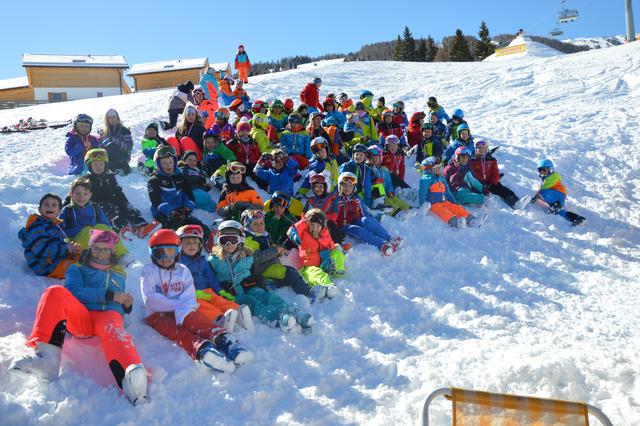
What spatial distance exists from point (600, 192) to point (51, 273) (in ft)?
32.9

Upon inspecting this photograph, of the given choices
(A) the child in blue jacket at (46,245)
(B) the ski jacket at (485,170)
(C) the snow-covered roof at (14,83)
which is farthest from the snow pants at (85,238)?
(C) the snow-covered roof at (14,83)

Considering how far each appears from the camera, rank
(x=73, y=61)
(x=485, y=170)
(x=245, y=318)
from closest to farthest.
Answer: (x=245, y=318)
(x=485, y=170)
(x=73, y=61)

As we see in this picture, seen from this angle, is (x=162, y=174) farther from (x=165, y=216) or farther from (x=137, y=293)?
(x=137, y=293)

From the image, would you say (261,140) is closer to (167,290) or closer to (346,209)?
(346,209)

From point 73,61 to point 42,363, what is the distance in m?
42.1

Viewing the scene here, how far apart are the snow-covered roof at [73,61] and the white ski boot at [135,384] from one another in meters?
40.9

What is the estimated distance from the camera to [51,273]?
4.86m

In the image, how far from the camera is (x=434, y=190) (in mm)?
8133

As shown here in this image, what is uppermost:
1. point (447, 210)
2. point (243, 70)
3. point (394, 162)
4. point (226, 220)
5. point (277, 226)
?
point (243, 70)

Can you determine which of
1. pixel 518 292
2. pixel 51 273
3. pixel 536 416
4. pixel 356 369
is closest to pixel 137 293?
pixel 51 273

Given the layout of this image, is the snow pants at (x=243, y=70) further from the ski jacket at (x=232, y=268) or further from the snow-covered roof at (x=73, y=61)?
the snow-covered roof at (x=73, y=61)

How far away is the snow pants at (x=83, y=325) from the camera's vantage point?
357cm

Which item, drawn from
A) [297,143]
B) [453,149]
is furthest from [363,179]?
[453,149]

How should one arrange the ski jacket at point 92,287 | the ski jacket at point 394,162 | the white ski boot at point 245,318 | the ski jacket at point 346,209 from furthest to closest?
the ski jacket at point 394,162 < the ski jacket at point 346,209 < the white ski boot at point 245,318 < the ski jacket at point 92,287
